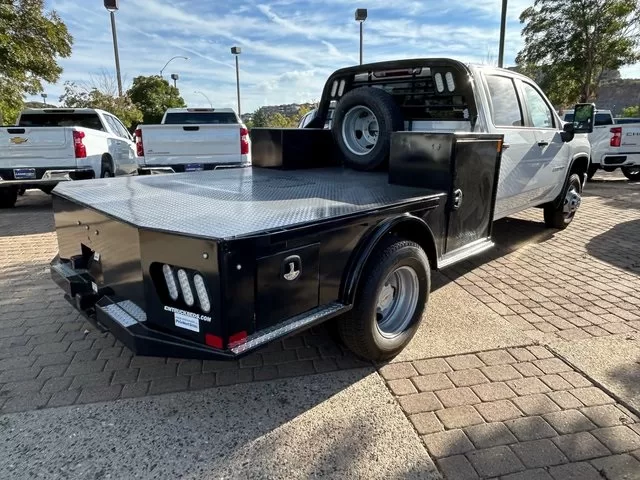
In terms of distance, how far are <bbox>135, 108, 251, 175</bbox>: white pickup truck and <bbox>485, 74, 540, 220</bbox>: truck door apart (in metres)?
4.91

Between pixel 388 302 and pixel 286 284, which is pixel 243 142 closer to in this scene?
pixel 388 302

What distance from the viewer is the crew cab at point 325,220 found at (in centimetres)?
213

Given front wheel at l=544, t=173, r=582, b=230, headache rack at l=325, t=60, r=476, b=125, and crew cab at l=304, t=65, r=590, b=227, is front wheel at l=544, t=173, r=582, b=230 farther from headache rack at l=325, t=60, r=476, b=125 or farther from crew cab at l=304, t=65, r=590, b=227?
headache rack at l=325, t=60, r=476, b=125

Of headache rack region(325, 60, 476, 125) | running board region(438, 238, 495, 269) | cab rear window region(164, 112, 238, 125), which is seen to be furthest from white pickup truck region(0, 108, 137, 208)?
running board region(438, 238, 495, 269)

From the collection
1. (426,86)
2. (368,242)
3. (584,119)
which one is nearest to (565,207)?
(584,119)

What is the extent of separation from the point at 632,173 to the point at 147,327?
46.9 feet

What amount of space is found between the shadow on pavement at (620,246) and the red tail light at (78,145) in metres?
7.92

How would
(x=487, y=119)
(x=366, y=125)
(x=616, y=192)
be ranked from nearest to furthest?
(x=487, y=119) → (x=366, y=125) → (x=616, y=192)

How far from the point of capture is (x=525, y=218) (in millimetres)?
7719

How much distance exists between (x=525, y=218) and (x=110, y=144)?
804 cm

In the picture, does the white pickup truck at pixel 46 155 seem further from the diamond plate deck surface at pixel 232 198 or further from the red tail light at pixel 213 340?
the red tail light at pixel 213 340

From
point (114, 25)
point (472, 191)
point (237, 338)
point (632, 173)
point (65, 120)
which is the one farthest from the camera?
point (114, 25)

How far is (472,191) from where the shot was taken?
368cm

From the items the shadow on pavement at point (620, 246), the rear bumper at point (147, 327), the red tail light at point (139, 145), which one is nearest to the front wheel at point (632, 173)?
the shadow on pavement at point (620, 246)
